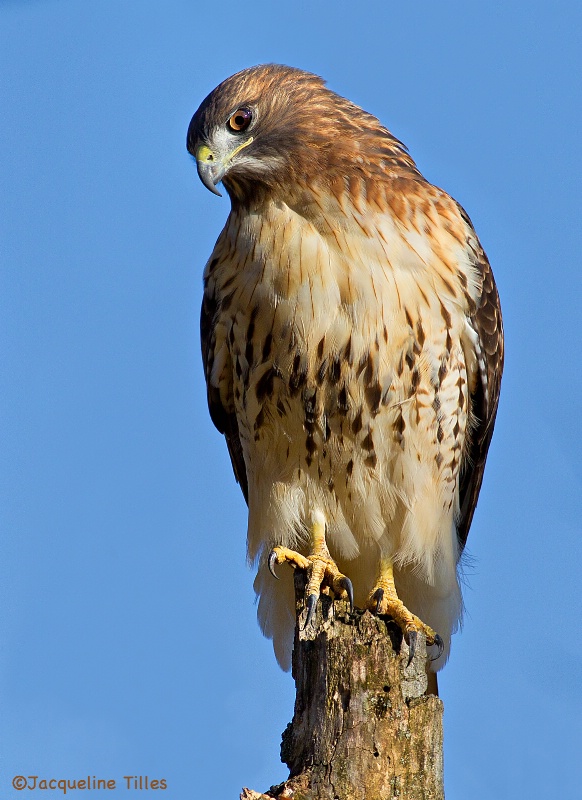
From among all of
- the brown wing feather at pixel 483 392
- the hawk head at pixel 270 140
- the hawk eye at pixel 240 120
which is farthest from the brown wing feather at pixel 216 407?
the brown wing feather at pixel 483 392

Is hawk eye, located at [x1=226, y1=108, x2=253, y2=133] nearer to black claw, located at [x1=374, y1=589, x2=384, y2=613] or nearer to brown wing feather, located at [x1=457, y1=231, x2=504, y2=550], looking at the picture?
brown wing feather, located at [x1=457, y1=231, x2=504, y2=550]

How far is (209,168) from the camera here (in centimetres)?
548

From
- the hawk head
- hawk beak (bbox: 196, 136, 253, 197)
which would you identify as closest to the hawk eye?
the hawk head

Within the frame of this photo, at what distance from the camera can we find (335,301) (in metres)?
5.62

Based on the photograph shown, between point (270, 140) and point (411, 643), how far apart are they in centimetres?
258

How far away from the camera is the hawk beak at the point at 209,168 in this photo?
5.45 meters

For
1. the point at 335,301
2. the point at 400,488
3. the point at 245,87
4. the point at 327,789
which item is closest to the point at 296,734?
the point at 327,789

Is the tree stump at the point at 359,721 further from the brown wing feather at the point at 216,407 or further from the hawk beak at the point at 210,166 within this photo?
the hawk beak at the point at 210,166

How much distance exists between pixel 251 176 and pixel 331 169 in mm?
410

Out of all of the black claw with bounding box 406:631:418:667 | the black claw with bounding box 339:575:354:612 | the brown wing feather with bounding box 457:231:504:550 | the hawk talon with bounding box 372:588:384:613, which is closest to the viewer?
the black claw with bounding box 406:631:418:667

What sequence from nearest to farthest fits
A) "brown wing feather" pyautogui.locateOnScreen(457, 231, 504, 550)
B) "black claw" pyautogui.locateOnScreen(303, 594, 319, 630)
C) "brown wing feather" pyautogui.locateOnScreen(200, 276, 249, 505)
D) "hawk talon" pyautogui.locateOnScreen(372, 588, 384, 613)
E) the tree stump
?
the tree stump, "black claw" pyautogui.locateOnScreen(303, 594, 319, 630), "hawk talon" pyautogui.locateOnScreen(372, 588, 384, 613), "brown wing feather" pyautogui.locateOnScreen(457, 231, 504, 550), "brown wing feather" pyautogui.locateOnScreen(200, 276, 249, 505)

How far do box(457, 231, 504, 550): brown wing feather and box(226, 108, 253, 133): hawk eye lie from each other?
135 cm

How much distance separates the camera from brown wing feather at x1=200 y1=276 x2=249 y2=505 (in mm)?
6316

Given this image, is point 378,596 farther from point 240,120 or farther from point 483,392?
point 240,120
